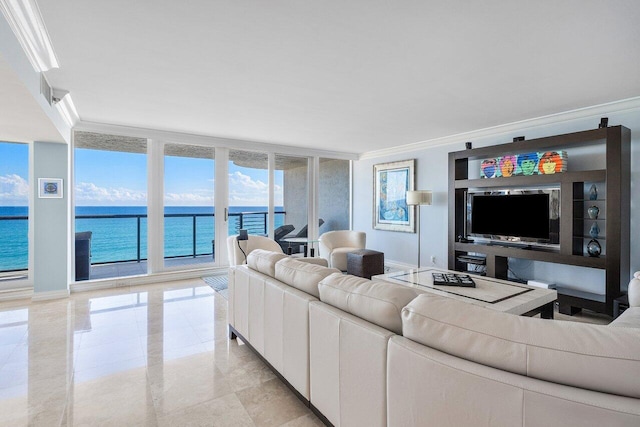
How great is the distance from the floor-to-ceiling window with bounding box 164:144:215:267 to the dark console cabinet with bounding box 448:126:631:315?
4.18m

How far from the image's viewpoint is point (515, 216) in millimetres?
4250

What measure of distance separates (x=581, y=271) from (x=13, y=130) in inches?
264

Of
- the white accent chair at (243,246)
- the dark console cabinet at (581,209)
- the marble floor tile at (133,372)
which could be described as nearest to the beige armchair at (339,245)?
the white accent chair at (243,246)

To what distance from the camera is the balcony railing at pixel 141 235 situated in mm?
5594

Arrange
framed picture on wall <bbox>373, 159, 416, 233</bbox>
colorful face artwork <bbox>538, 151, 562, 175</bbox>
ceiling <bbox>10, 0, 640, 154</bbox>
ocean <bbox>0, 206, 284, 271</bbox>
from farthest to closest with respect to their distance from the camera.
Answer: framed picture on wall <bbox>373, 159, 416, 233</bbox>, ocean <bbox>0, 206, 284, 271</bbox>, colorful face artwork <bbox>538, 151, 562, 175</bbox>, ceiling <bbox>10, 0, 640, 154</bbox>

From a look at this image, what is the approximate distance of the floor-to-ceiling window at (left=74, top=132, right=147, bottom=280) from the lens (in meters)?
4.68

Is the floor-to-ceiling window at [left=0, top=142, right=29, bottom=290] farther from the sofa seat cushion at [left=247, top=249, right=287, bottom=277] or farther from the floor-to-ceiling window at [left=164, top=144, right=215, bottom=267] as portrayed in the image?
the sofa seat cushion at [left=247, top=249, right=287, bottom=277]

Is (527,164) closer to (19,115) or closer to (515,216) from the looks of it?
(515,216)

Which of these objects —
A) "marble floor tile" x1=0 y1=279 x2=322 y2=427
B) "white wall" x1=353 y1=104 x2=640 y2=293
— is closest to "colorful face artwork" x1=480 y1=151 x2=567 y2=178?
"white wall" x1=353 y1=104 x2=640 y2=293

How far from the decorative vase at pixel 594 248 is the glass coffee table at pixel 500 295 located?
129 cm

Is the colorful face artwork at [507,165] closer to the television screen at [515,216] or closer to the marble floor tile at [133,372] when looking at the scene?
the television screen at [515,216]

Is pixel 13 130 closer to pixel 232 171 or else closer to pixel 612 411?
pixel 232 171

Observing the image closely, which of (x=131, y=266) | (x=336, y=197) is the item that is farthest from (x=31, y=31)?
(x=336, y=197)

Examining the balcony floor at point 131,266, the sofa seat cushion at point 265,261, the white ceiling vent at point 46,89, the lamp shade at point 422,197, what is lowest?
the balcony floor at point 131,266
